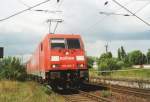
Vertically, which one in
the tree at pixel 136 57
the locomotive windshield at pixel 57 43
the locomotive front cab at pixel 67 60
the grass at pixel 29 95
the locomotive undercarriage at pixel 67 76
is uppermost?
the tree at pixel 136 57

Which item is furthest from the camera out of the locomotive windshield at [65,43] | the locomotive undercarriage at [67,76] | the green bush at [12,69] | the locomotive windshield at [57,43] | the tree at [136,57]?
Result: the tree at [136,57]

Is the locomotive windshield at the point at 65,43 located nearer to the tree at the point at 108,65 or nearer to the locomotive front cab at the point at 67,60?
the locomotive front cab at the point at 67,60

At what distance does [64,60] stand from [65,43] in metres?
1.30

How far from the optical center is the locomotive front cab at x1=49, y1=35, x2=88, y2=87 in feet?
70.3

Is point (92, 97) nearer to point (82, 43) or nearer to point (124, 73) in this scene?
point (82, 43)

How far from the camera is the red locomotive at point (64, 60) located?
21.4m

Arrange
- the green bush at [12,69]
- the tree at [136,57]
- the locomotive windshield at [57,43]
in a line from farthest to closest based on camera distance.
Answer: the tree at [136,57] < the green bush at [12,69] < the locomotive windshield at [57,43]

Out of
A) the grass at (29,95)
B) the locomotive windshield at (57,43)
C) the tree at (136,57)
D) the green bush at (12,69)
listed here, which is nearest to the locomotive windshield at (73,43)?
the locomotive windshield at (57,43)

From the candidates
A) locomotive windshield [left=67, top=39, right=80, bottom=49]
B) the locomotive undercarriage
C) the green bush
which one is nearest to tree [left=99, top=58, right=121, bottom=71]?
the green bush

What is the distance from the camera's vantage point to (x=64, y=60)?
21625 millimetres

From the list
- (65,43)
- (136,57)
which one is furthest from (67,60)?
(136,57)

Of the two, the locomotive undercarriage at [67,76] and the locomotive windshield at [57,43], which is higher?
the locomotive windshield at [57,43]

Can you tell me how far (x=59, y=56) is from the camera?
853 inches

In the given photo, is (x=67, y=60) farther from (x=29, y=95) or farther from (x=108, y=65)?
(x=108, y=65)
